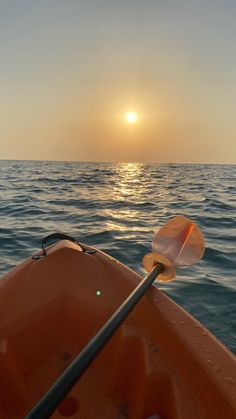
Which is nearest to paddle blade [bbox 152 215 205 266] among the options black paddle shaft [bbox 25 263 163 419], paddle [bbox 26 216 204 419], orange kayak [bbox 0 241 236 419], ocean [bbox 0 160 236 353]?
paddle [bbox 26 216 204 419]

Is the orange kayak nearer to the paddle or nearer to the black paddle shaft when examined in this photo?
the paddle

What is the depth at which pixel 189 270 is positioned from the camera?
4941 mm

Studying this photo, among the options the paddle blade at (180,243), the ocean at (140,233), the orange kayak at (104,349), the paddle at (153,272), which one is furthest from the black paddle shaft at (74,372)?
the ocean at (140,233)

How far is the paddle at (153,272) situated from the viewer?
4.29ft

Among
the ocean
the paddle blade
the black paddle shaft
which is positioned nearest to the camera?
the black paddle shaft

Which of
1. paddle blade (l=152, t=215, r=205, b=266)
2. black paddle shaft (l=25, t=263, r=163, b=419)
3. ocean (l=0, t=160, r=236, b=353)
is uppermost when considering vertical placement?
paddle blade (l=152, t=215, r=205, b=266)

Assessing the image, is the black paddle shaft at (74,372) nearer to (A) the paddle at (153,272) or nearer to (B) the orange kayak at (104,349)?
(A) the paddle at (153,272)

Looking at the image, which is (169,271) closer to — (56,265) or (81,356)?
(56,265)

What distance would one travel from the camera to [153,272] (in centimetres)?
230

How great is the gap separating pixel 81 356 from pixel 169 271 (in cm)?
115

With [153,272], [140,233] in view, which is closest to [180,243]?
[153,272]

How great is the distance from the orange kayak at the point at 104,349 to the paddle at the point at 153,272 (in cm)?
21

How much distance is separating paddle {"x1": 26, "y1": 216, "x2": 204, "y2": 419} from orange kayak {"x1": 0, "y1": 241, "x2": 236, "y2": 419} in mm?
206

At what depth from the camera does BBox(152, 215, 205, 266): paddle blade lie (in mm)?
2562
